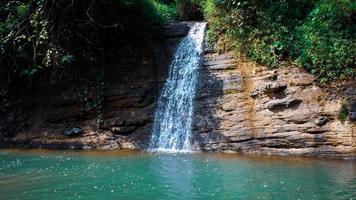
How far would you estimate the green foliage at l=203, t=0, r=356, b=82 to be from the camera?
532 inches

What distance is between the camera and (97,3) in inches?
644

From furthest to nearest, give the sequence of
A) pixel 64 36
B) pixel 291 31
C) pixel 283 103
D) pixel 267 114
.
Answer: pixel 64 36, pixel 291 31, pixel 267 114, pixel 283 103

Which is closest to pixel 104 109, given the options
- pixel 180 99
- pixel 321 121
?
pixel 180 99

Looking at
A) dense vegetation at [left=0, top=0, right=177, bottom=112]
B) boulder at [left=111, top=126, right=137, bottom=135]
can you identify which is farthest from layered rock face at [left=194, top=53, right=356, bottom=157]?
dense vegetation at [left=0, top=0, right=177, bottom=112]

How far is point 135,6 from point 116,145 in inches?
207

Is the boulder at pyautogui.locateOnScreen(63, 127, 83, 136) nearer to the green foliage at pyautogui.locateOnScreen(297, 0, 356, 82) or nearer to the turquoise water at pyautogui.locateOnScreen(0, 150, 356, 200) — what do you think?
the turquoise water at pyautogui.locateOnScreen(0, 150, 356, 200)

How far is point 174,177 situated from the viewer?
396 inches

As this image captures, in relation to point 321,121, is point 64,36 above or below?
above

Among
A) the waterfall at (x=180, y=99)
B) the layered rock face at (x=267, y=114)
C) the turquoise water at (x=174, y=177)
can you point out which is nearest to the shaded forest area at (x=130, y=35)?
the layered rock face at (x=267, y=114)

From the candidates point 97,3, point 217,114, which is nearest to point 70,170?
point 217,114

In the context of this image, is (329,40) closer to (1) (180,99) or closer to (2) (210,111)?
(2) (210,111)

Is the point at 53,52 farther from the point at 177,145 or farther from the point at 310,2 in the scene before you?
the point at 310,2

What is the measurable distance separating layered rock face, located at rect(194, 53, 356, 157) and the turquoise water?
752 mm

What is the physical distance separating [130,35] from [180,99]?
11.3ft
